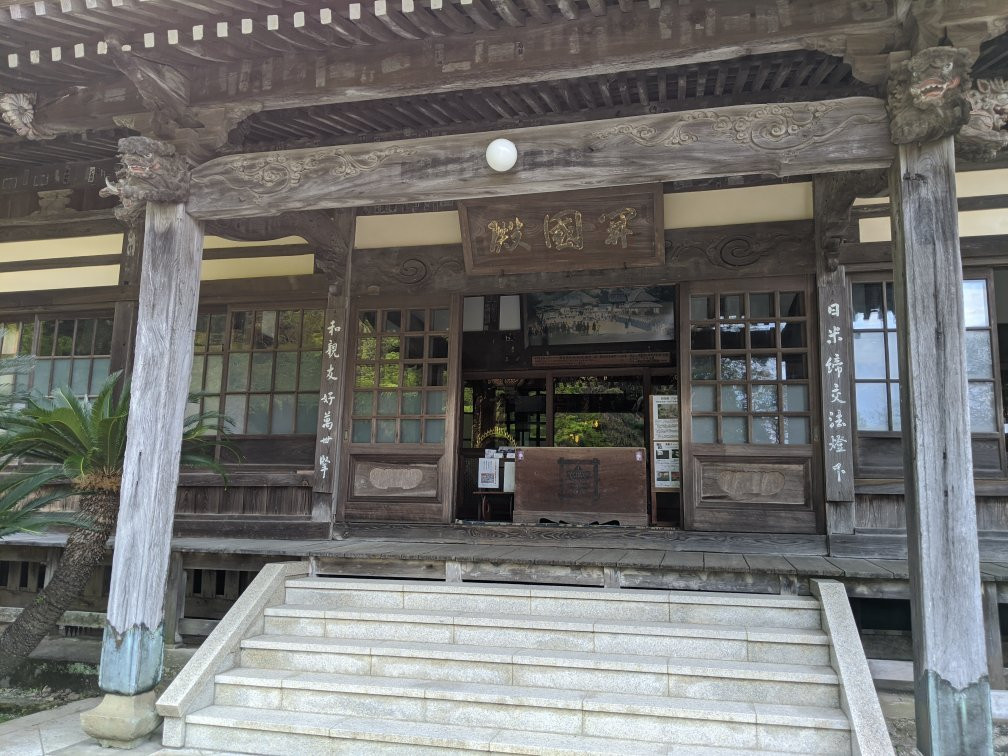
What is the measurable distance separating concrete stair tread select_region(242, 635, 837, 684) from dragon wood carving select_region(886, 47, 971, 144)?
3.16 metres

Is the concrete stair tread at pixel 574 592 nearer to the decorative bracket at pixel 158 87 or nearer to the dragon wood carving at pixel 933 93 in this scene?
the dragon wood carving at pixel 933 93

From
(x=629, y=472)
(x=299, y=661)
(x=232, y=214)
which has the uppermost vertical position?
(x=232, y=214)

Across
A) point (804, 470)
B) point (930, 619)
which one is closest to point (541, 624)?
point (930, 619)

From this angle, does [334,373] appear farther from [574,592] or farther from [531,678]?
[531,678]

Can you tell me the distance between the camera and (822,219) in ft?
20.5

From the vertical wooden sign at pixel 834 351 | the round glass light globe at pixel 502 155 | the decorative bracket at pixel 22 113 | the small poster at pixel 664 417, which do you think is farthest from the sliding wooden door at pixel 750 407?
the decorative bracket at pixel 22 113

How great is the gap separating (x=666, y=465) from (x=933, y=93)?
5412 mm

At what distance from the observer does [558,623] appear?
16.0ft

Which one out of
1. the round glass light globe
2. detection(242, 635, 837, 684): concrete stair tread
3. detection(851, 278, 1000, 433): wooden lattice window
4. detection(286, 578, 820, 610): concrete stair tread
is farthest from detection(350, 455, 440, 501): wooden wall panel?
detection(851, 278, 1000, 433): wooden lattice window

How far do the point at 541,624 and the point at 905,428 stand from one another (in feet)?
8.41

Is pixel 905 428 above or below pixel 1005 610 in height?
above

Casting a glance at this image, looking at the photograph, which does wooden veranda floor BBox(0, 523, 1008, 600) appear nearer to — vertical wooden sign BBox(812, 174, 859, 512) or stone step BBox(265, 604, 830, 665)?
vertical wooden sign BBox(812, 174, 859, 512)

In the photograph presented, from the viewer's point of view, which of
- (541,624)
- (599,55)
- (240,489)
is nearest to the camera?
(599,55)

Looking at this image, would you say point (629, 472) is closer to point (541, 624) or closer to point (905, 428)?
point (541, 624)
